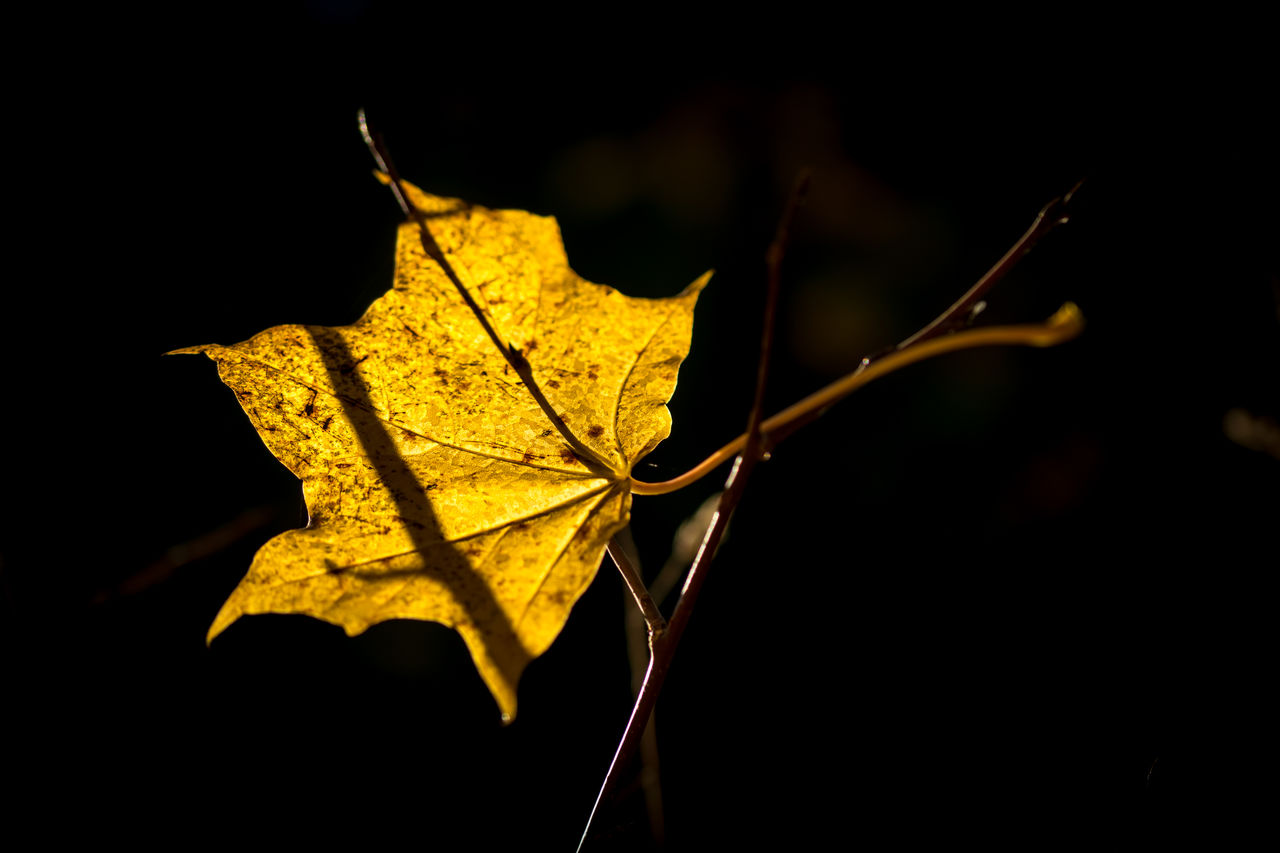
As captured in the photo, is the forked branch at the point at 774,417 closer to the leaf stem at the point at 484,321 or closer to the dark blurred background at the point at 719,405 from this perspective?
the leaf stem at the point at 484,321

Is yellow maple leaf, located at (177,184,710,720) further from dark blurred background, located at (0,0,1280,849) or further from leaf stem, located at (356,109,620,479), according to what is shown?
dark blurred background, located at (0,0,1280,849)

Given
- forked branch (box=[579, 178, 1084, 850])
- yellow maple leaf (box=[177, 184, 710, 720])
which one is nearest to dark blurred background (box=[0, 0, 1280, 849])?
yellow maple leaf (box=[177, 184, 710, 720])

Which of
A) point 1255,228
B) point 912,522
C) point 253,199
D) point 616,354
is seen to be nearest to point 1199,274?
point 1255,228

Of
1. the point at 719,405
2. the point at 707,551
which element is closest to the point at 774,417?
the point at 707,551

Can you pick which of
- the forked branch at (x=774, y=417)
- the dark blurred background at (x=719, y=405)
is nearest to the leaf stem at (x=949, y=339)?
the forked branch at (x=774, y=417)

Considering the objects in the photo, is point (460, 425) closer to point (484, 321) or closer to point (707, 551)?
point (484, 321)
